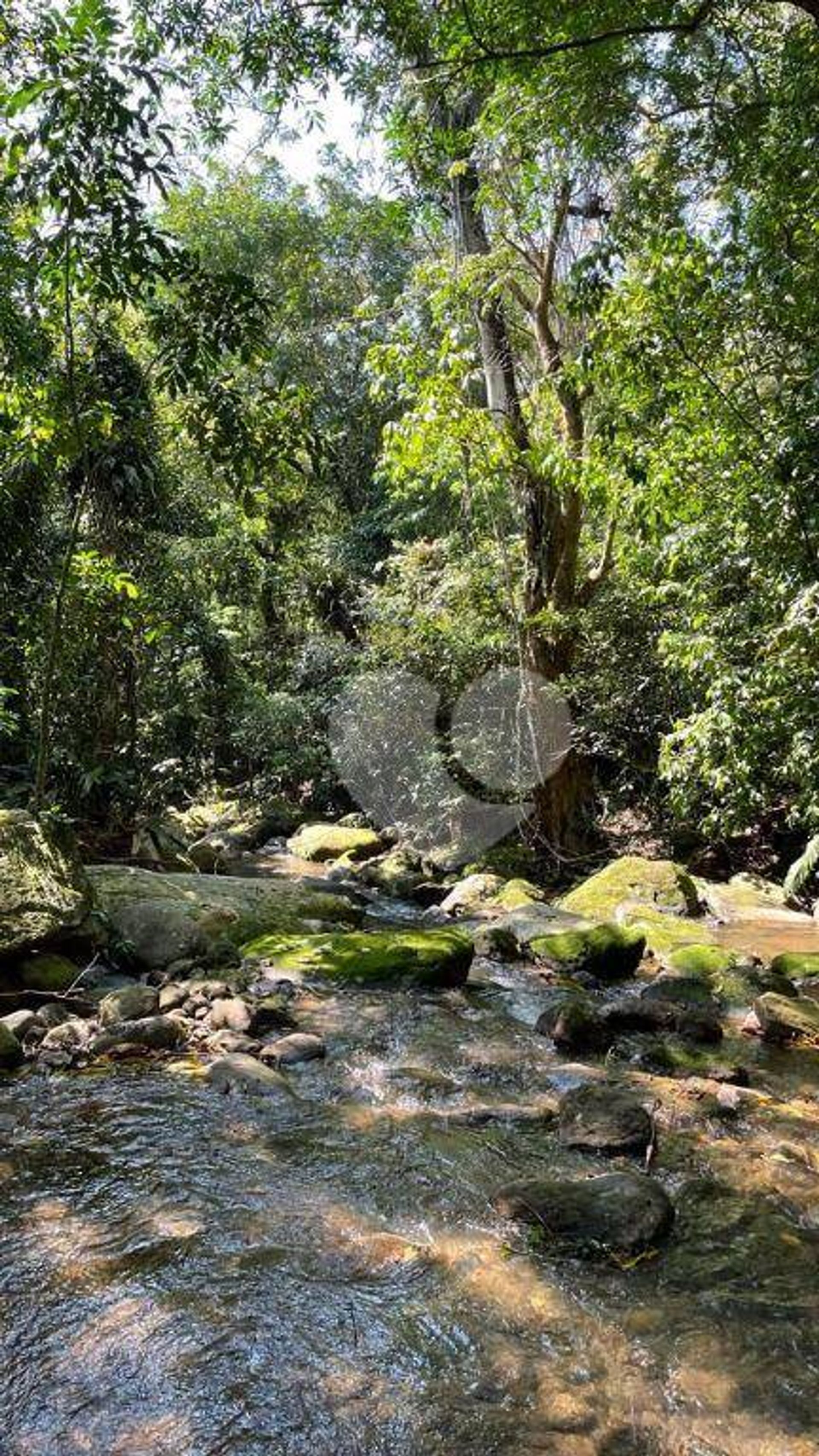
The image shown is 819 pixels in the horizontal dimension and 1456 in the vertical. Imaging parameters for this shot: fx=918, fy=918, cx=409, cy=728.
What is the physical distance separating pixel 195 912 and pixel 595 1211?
4.58 metres

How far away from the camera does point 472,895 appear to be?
406 inches

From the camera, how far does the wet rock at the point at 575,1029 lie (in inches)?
214

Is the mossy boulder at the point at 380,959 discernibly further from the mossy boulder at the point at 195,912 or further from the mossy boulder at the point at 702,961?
the mossy boulder at the point at 702,961

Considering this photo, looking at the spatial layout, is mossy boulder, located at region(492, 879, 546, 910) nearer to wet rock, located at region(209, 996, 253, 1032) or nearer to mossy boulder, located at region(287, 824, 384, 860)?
mossy boulder, located at region(287, 824, 384, 860)

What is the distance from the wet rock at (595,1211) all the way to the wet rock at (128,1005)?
2675 mm

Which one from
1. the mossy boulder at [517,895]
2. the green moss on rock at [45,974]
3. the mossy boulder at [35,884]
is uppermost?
the mossy boulder at [35,884]

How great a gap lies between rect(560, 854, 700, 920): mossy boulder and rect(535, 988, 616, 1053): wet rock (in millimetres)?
3361

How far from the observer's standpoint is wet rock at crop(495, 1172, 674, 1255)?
325cm

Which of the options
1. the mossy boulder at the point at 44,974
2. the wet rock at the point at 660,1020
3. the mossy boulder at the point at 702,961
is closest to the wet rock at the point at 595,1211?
the wet rock at the point at 660,1020

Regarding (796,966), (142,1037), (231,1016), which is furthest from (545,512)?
(142,1037)

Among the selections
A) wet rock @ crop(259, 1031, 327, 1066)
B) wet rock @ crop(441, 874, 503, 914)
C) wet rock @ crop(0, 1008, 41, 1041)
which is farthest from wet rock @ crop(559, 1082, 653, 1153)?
wet rock @ crop(441, 874, 503, 914)

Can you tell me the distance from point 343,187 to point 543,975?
2006cm

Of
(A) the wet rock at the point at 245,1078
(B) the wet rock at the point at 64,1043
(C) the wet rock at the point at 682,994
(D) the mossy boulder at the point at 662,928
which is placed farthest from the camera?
(D) the mossy boulder at the point at 662,928

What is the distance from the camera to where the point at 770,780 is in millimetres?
8594
